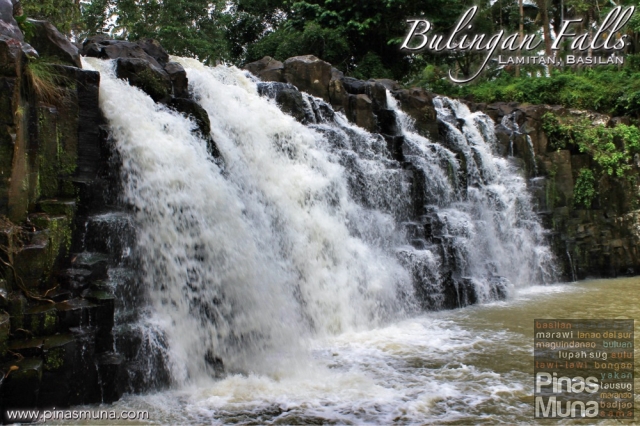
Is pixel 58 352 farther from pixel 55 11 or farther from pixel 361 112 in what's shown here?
pixel 55 11

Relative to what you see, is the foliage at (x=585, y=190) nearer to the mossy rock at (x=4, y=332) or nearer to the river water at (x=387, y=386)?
the river water at (x=387, y=386)

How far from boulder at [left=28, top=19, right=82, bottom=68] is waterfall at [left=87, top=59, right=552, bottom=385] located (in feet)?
2.08

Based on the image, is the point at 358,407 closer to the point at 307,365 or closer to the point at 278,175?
the point at 307,365

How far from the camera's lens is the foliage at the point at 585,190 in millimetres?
14555

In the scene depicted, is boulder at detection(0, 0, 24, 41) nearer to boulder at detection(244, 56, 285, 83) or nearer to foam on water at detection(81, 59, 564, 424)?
foam on water at detection(81, 59, 564, 424)

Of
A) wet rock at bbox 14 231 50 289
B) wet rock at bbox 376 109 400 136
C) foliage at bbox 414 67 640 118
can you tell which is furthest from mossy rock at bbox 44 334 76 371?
foliage at bbox 414 67 640 118

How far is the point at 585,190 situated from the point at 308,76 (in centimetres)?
800

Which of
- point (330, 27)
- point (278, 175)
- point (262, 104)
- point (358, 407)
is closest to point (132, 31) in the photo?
point (330, 27)

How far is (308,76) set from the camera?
12781 millimetres

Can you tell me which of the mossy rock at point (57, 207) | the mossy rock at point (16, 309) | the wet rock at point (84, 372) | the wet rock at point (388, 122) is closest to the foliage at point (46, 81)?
the mossy rock at point (57, 207)

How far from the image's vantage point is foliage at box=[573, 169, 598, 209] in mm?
14555

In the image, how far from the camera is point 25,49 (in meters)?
6.33

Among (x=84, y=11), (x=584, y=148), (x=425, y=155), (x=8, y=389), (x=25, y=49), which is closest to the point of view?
(x=8, y=389)

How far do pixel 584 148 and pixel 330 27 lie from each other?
1064cm
